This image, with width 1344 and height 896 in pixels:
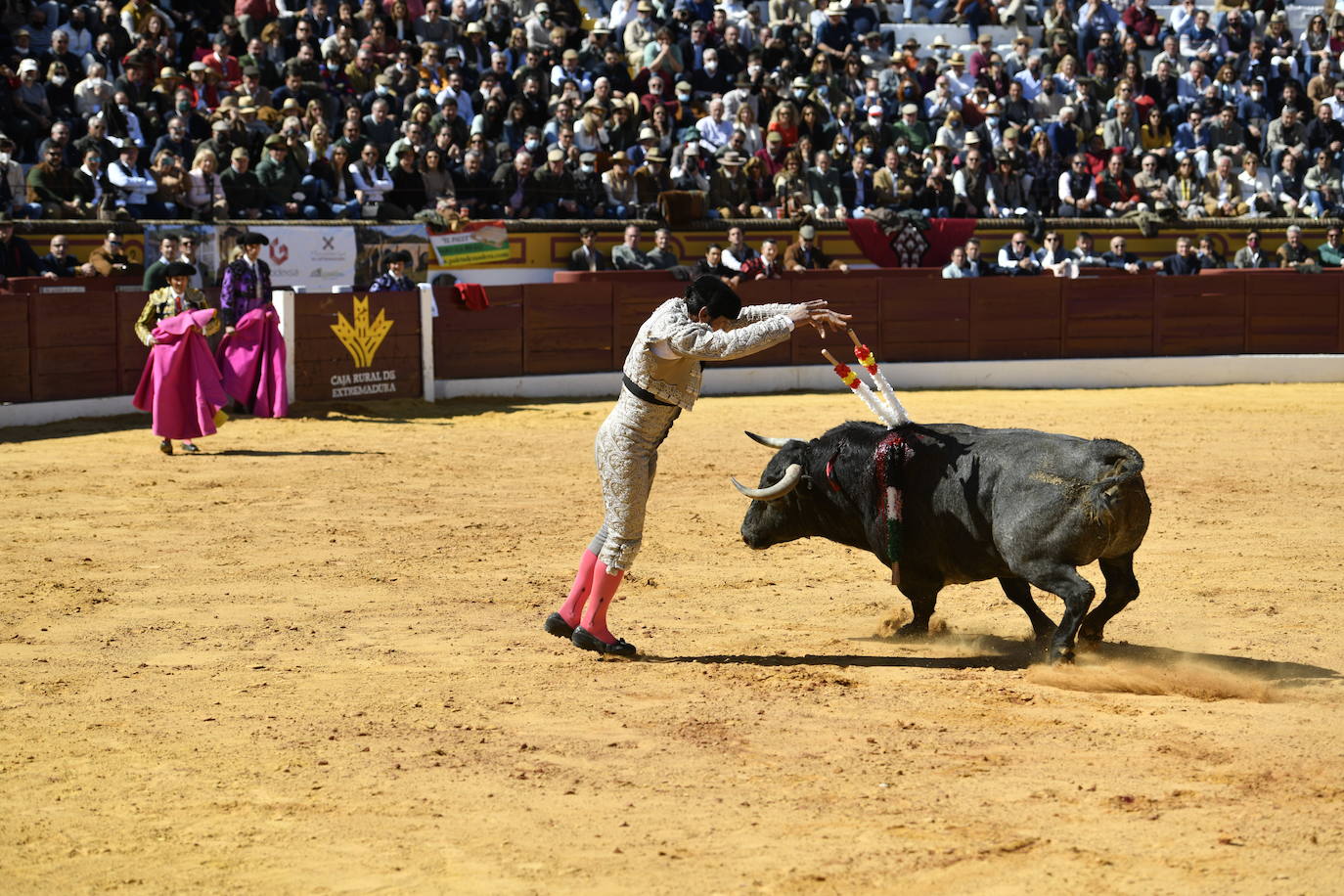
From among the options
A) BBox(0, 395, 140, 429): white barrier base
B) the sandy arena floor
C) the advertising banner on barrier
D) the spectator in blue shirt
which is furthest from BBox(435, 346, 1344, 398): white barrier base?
the sandy arena floor

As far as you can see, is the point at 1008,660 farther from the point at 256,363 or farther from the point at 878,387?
the point at 256,363

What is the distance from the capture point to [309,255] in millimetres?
15289

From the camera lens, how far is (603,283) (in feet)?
54.3

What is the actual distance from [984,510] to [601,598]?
1432 millimetres

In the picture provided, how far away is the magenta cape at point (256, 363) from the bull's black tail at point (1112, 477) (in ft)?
30.6

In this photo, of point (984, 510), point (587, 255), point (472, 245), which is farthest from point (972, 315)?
point (984, 510)

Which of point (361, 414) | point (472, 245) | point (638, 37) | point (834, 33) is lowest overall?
point (361, 414)

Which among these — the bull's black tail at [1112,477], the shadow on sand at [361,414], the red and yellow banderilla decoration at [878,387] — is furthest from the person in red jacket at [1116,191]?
the bull's black tail at [1112,477]

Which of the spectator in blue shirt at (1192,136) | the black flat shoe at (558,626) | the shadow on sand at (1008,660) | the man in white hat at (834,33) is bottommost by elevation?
the shadow on sand at (1008,660)

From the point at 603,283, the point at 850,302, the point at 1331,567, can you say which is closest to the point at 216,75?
the point at 603,283

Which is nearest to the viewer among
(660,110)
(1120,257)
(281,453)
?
(281,453)

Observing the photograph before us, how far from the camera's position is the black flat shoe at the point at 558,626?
242 inches

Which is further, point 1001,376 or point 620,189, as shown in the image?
point 1001,376

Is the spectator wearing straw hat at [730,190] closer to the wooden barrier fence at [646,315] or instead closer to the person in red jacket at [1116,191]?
the wooden barrier fence at [646,315]
